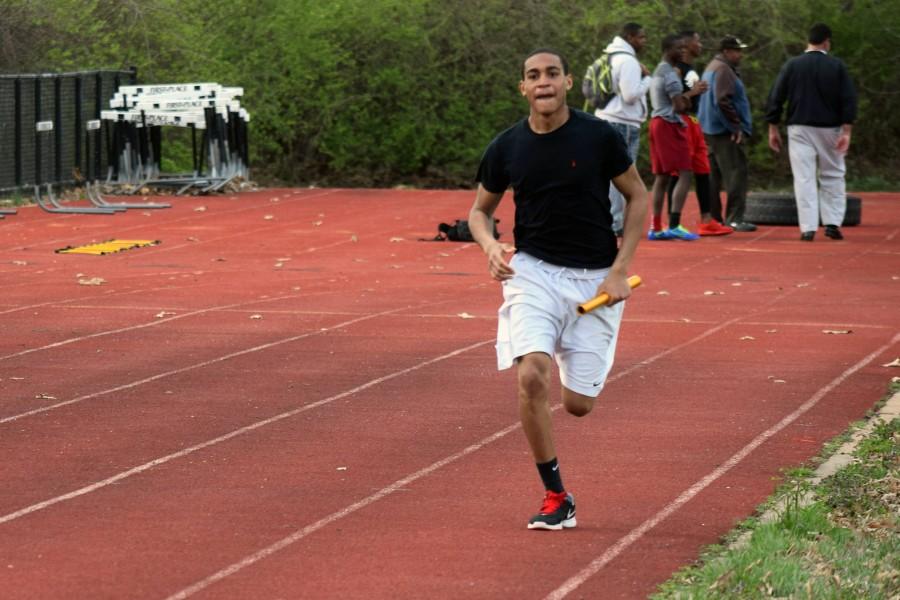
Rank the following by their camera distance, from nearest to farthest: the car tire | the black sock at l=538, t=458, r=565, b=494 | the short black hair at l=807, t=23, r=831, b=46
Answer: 1. the black sock at l=538, t=458, r=565, b=494
2. the short black hair at l=807, t=23, r=831, b=46
3. the car tire

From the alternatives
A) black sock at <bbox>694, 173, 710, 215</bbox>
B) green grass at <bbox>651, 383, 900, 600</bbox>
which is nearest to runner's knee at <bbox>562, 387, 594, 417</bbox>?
green grass at <bbox>651, 383, 900, 600</bbox>

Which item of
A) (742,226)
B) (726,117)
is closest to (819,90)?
(726,117)

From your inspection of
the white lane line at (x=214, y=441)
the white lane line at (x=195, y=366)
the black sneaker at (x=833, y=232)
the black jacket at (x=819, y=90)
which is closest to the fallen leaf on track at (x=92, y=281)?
the white lane line at (x=195, y=366)

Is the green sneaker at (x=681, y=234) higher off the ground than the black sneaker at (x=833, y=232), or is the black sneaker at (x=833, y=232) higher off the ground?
the black sneaker at (x=833, y=232)

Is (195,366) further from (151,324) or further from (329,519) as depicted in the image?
(329,519)

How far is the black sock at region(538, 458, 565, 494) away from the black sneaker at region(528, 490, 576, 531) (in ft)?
0.06

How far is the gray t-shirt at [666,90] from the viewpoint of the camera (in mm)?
17016

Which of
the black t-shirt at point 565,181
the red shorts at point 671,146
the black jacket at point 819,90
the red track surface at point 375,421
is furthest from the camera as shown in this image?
the red shorts at point 671,146

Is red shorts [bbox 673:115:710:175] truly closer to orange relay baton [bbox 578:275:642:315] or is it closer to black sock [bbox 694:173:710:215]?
black sock [bbox 694:173:710:215]

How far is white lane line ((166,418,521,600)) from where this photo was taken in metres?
5.76

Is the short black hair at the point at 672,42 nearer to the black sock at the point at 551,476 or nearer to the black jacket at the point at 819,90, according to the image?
the black jacket at the point at 819,90

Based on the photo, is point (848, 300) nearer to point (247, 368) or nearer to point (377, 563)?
point (247, 368)

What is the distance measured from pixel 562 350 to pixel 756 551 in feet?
3.91

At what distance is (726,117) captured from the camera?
17.8 m
